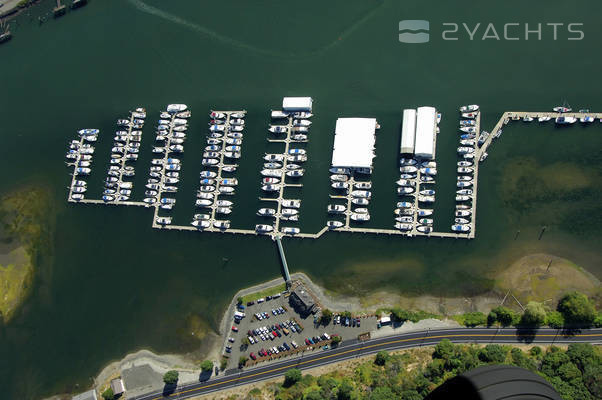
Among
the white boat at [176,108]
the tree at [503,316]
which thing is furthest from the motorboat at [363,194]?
the white boat at [176,108]

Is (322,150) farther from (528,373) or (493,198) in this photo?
(528,373)

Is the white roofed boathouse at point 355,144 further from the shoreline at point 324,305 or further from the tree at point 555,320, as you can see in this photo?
the tree at point 555,320

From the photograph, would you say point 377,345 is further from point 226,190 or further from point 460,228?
point 226,190

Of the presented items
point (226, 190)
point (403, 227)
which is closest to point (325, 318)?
point (403, 227)

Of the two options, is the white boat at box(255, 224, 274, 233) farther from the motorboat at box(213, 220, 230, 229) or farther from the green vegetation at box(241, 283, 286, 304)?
the green vegetation at box(241, 283, 286, 304)

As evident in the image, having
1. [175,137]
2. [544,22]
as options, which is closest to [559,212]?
[544,22]
